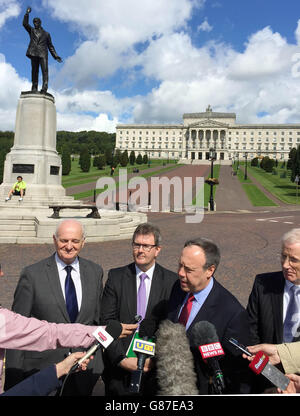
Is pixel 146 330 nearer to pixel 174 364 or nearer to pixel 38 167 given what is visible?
pixel 174 364

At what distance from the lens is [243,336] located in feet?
8.02

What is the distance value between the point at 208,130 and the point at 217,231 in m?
125

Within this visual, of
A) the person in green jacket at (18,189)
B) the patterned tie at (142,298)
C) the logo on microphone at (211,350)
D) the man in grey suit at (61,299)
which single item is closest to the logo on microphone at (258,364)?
the logo on microphone at (211,350)

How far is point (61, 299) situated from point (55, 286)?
14 cm

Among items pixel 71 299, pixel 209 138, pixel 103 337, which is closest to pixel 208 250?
pixel 103 337

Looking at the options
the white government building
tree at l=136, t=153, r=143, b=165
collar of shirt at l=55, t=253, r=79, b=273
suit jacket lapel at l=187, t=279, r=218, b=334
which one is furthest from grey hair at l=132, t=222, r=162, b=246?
the white government building

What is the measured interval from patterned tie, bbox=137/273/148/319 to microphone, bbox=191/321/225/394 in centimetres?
105

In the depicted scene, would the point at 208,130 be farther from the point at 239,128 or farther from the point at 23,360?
the point at 23,360

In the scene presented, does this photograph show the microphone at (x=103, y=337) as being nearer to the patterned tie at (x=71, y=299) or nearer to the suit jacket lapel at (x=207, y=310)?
the suit jacket lapel at (x=207, y=310)

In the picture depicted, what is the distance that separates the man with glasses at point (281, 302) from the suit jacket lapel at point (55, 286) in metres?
1.79

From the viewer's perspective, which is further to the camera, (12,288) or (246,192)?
(246,192)

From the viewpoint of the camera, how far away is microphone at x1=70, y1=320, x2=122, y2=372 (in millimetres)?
1994

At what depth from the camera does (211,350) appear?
195cm

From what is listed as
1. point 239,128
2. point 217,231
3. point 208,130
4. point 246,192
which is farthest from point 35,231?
point 239,128
